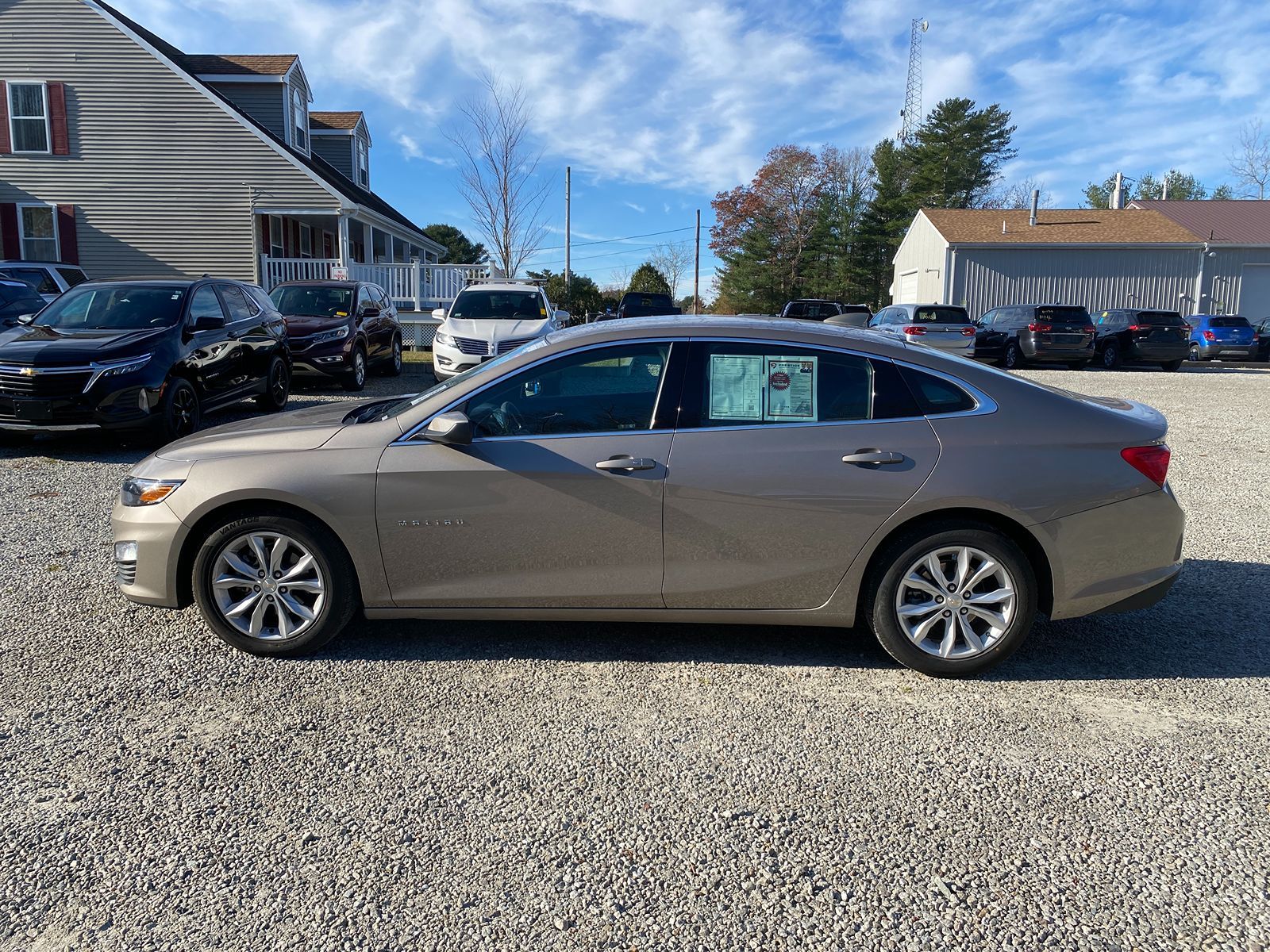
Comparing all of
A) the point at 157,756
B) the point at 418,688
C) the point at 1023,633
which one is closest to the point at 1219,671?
the point at 1023,633

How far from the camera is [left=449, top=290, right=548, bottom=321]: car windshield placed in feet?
47.9

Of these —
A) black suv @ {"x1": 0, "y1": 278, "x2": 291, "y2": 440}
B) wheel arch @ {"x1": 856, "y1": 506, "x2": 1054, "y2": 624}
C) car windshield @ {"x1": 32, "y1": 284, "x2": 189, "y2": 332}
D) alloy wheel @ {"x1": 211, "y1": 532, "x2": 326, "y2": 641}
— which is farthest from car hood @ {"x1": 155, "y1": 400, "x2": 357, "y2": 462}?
car windshield @ {"x1": 32, "y1": 284, "x2": 189, "y2": 332}

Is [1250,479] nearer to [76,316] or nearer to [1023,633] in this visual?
[1023,633]

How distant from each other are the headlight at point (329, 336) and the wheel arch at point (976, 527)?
1166 cm

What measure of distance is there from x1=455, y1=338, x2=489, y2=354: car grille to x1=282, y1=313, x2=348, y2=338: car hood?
7.53ft

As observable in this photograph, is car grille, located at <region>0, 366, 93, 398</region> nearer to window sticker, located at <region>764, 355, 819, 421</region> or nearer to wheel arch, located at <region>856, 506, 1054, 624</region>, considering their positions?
window sticker, located at <region>764, 355, 819, 421</region>

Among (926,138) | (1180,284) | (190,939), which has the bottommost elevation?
(190,939)

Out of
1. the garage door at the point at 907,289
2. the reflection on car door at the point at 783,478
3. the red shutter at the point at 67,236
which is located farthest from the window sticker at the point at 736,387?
the garage door at the point at 907,289

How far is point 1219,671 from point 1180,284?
1331 inches

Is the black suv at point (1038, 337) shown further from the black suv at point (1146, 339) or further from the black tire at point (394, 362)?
the black tire at point (394, 362)

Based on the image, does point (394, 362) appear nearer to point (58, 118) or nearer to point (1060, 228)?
point (58, 118)

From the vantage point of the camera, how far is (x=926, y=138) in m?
53.0

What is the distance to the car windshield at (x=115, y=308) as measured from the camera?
916 centimetres

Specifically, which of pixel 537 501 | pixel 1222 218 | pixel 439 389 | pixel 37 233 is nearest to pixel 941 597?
pixel 537 501
